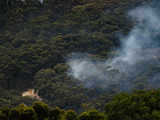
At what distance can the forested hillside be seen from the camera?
82.2 feet

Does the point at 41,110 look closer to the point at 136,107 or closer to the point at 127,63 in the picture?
the point at 136,107

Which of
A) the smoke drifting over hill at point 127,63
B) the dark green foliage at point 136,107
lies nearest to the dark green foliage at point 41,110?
the dark green foliage at point 136,107

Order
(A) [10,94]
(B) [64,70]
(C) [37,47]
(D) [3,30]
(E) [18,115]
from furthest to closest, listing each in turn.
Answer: (D) [3,30] < (C) [37,47] < (B) [64,70] < (A) [10,94] < (E) [18,115]

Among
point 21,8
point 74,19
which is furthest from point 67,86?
point 21,8

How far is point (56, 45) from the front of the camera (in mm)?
35719

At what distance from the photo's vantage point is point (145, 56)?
104 feet

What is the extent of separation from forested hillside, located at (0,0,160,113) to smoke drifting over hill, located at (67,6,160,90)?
26.8 inches

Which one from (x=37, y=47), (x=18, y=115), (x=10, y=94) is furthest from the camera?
(x=37, y=47)

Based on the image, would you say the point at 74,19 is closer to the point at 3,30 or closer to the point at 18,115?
the point at 3,30

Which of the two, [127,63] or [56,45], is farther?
[56,45]

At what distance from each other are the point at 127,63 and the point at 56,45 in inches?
334

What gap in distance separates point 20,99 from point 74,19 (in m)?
19.3

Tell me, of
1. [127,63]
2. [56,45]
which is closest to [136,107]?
[127,63]

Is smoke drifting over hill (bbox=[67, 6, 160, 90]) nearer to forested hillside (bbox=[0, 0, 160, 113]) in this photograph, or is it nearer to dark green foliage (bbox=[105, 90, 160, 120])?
forested hillside (bbox=[0, 0, 160, 113])
